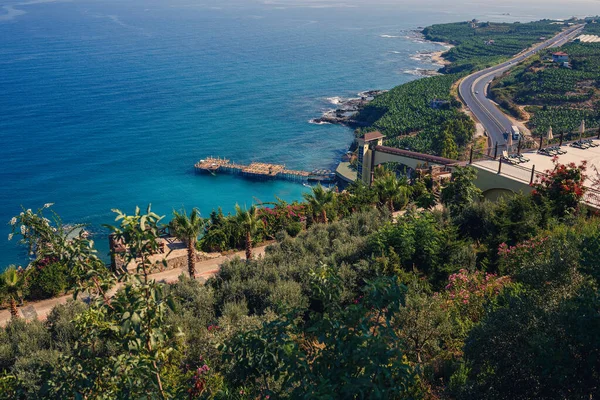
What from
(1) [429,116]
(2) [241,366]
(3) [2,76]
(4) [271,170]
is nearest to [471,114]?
(1) [429,116]

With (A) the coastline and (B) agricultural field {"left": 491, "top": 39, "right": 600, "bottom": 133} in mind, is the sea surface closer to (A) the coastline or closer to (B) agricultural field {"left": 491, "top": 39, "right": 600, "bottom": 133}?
(A) the coastline

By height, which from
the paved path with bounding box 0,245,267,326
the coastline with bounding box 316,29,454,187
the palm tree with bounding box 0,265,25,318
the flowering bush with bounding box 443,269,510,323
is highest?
the flowering bush with bounding box 443,269,510,323

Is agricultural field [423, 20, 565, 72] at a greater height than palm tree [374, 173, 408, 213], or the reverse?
agricultural field [423, 20, 565, 72]

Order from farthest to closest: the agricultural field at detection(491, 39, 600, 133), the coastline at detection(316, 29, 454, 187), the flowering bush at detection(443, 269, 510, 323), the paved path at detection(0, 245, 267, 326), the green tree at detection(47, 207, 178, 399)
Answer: the agricultural field at detection(491, 39, 600, 133)
the coastline at detection(316, 29, 454, 187)
the paved path at detection(0, 245, 267, 326)
the flowering bush at detection(443, 269, 510, 323)
the green tree at detection(47, 207, 178, 399)

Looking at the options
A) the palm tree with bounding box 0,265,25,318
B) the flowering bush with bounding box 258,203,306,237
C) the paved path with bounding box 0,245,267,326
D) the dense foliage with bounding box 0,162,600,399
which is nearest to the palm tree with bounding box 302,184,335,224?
the flowering bush with bounding box 258,203,306,237

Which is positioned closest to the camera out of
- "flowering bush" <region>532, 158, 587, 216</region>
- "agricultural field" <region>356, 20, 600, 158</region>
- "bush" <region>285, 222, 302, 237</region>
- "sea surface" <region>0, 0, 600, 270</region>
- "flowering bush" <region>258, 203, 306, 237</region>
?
"flowering bush" <region>532, 158, 587, 216</region>

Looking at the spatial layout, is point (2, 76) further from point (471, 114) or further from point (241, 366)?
point (241, 366)

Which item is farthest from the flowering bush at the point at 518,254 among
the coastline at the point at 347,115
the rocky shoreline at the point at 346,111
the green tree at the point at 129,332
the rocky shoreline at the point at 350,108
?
the rocky shoreline at the point at 346,111

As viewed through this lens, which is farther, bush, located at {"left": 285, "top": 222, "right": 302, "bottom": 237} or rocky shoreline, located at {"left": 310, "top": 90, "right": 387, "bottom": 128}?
rocky shoreline, located at {"left": 310, "top": 90, "right": 387, "bottom": 128}
